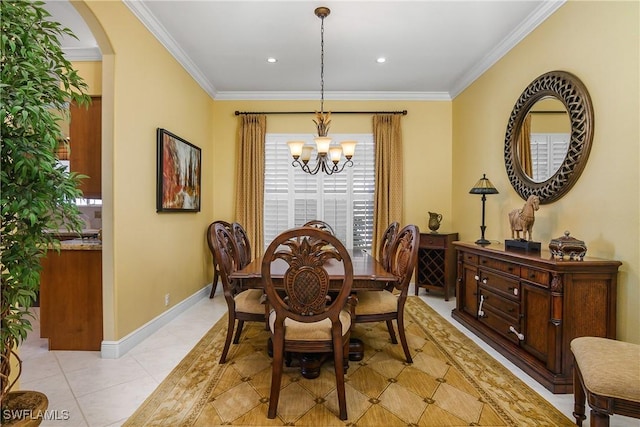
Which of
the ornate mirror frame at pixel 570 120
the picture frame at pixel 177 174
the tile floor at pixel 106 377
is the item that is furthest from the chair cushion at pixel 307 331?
the ornate mirror frame at pixel 570 120

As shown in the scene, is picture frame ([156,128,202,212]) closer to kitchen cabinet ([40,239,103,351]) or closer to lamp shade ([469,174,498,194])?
kitchen cabinet ([40,239,103,351])

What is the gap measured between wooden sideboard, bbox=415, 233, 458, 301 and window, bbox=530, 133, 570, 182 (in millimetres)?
1625

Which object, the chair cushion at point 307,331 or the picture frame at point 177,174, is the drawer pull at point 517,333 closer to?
the chair cushion at point 307,331

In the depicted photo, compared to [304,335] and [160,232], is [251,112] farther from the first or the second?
[304,335]

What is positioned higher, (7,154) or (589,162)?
(589,162)

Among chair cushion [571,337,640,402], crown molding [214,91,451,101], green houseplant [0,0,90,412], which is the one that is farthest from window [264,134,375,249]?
green houseplant [0,0,90,412]

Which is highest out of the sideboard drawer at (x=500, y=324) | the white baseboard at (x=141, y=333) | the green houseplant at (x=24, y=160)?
the green houseplant at (x=24, y=160)

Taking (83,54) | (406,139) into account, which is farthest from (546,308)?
(83,54)

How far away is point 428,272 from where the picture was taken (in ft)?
14.6

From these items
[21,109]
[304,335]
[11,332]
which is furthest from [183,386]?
[21,109]

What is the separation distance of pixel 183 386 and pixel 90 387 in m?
0.62

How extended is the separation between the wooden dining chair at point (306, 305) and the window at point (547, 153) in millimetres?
2135

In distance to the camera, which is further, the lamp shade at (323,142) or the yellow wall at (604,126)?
the lamp shade at (323,142)

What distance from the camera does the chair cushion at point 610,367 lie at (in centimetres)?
136
